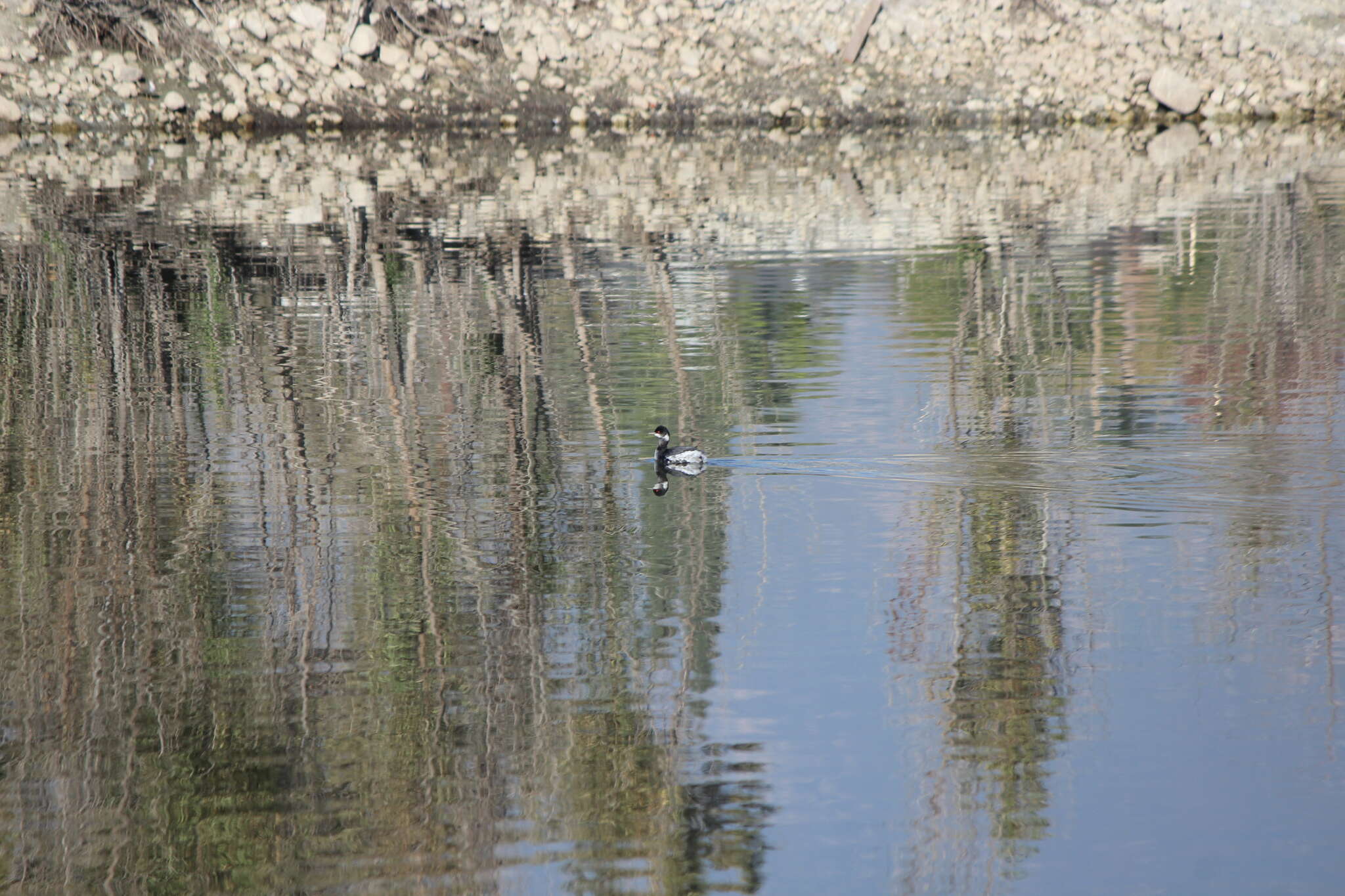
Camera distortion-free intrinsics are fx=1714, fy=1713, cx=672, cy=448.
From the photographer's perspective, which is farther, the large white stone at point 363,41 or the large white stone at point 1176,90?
the large white stone at point 1176,90

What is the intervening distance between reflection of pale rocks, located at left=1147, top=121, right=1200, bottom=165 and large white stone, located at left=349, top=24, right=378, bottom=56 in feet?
68.6

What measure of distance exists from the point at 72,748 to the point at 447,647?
76.1 inches

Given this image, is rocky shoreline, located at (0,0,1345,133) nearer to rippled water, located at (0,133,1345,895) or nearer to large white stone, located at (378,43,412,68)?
large white stone, located at (378,43,412,68)

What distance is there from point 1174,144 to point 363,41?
21.7 metres

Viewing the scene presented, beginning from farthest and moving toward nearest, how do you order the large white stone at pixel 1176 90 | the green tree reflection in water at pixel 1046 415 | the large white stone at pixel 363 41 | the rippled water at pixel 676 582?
1. the large white stone at pixel 1176 90
2. the large white stone at pixel 363 41
3. the green tree reflection in water at pixel 1046 415
4. the rippled water at pixel 676 582

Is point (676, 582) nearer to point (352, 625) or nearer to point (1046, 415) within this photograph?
point (352, 625)

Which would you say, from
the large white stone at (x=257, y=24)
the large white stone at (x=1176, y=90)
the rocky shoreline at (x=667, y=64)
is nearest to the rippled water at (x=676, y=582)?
the rocky shoreline at (x=667, y=64)

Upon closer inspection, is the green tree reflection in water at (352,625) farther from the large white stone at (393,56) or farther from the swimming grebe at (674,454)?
the large white stone at (393,56)

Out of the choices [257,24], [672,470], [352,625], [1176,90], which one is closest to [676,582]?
[352,625]

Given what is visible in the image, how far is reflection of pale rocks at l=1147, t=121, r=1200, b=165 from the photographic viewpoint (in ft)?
124

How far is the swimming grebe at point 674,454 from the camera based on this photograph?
1210cm

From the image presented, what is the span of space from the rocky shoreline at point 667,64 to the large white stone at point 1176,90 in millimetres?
59

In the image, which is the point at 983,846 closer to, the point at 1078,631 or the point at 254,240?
the point at 1078,631

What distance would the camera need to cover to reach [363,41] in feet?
154
